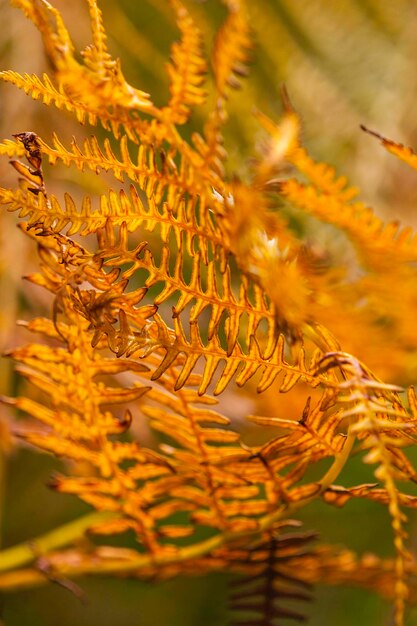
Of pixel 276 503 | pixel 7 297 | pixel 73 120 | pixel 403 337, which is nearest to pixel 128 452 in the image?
pixel 276 503

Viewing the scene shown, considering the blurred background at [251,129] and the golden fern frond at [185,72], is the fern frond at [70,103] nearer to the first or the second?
the golden fern frond at [185,72]

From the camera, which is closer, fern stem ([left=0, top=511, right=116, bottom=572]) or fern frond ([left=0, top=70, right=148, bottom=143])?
fern frond ([left=0, top=70, right=148, bottom=143])

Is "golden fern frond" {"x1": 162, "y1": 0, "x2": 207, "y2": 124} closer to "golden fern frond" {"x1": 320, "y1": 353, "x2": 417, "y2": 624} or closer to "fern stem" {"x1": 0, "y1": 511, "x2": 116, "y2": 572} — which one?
"golden fern frond" {"x1": 320, "y1": 353, "x2": 417, "y2": 624}

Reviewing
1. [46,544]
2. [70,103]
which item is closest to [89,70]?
[70,103]

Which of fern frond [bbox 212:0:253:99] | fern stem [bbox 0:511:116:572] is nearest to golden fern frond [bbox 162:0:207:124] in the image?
fern frond [bbox 212:0:253:99]

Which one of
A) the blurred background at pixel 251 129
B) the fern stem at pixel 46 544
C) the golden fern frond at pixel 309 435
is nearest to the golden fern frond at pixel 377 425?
the golden fern frond at pixel 309 435

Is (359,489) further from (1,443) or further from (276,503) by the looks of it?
(1,443)
